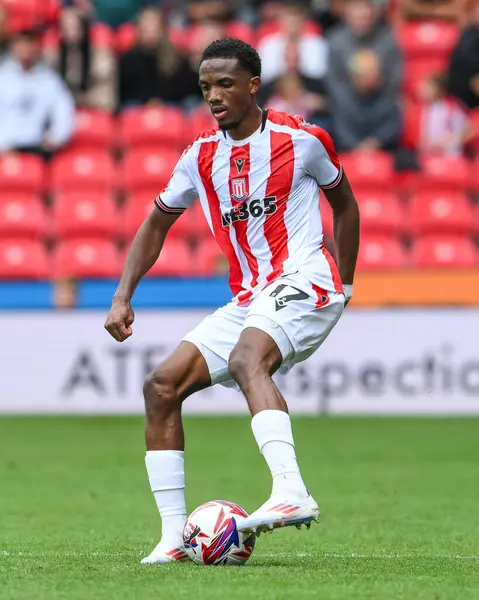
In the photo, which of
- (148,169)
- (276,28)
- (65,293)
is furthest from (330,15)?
(65,293)

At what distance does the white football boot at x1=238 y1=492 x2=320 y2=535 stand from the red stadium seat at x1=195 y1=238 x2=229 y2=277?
915 cm

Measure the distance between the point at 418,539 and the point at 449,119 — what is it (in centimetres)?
1012

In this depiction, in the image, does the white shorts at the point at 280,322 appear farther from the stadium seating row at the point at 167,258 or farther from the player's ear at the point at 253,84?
the stadium seating row at the point at 167,258

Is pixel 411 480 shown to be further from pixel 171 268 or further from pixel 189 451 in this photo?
pixel 171 268

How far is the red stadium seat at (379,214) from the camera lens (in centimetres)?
1529

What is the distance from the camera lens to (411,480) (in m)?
9.38

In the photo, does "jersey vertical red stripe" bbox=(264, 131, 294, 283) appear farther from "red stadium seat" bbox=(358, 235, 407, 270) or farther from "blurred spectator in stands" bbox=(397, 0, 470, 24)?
"blurred spectator in stands" bbox=(397, 0, 470, 24)

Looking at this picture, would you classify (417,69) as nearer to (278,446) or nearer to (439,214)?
(439,214)

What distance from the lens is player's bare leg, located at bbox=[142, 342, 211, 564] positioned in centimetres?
600

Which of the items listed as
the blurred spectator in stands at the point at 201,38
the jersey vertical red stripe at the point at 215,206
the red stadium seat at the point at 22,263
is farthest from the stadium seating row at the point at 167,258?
the jersey vertical red stripe at the point at 215,206

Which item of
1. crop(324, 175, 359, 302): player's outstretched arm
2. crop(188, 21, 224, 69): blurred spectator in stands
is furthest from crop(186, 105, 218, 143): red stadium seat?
crop(324, 175, 359, 302): player's outstretched arm

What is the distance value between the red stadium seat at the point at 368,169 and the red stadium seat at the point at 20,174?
3476 millimetres

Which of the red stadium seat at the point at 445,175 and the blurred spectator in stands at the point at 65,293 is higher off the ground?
the red stadium seat at the point at 445,175

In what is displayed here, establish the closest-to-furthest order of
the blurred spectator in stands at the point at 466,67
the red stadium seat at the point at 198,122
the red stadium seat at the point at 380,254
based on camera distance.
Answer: the red stadium seat at the point at 380,254 → the red stadium seat at the point at 198,122 → the blurred spectator in stands at the point at 466,67
